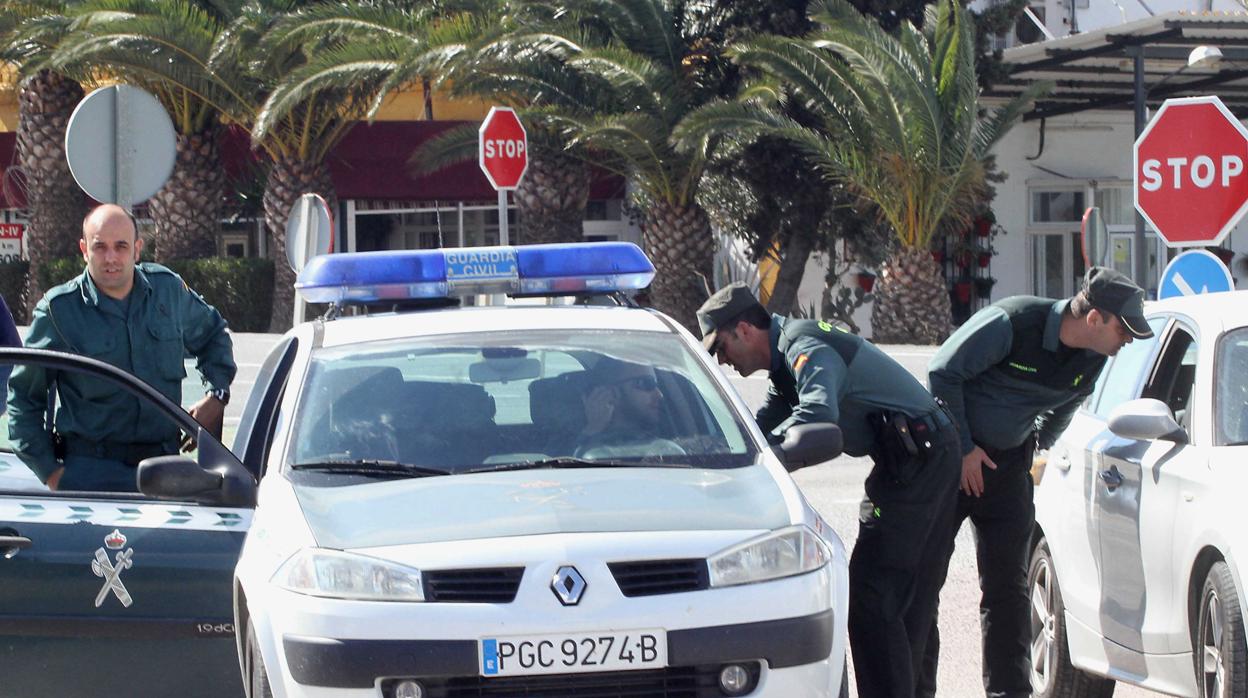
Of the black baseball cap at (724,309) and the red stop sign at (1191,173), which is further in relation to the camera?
the red stop sign at (1191,173)

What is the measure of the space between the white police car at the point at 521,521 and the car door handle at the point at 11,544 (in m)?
0.42

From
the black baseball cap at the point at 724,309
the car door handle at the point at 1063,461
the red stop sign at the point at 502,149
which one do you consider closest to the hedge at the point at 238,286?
the red stop sign at the point at 502,149

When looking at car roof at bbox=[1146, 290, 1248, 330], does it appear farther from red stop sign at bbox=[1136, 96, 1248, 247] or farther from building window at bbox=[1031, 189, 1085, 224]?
building window at bbox=[1031, 189, 1085, 224]

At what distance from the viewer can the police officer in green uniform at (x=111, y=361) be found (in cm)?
546

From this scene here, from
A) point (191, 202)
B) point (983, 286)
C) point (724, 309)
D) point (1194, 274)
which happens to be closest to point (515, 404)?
point (724, 309)

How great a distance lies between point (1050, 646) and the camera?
6.14m

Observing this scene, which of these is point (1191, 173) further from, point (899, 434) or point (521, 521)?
point (521, 521)

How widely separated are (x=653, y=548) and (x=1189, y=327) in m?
2.39

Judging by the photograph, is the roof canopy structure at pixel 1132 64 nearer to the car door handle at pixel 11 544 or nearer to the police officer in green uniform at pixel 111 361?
the police officer in green uniform at pixel 111 361

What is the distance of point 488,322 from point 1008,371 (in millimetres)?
1755

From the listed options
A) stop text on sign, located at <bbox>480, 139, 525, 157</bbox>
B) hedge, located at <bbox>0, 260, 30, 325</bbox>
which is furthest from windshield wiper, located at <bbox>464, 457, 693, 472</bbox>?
hedge, located at <bbox>0, 260, 30, 325</bbox>

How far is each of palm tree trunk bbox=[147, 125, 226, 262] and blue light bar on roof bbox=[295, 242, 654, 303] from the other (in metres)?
22.3

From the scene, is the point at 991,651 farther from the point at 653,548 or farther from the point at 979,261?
the point at 979,261

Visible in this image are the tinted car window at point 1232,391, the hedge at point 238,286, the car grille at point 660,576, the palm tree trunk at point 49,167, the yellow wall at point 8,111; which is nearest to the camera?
the car grille at point 660,576
